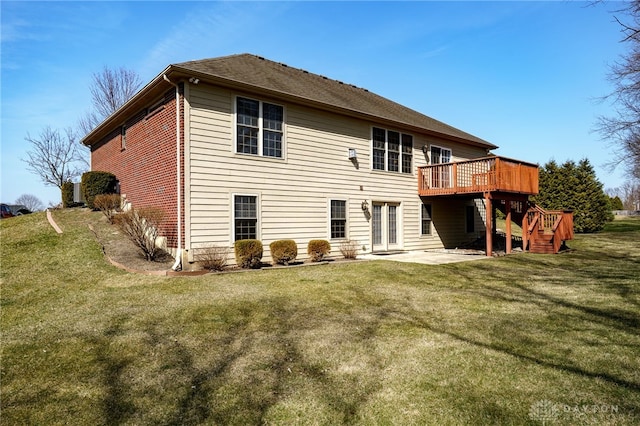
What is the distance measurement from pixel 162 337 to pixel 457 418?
3871mm

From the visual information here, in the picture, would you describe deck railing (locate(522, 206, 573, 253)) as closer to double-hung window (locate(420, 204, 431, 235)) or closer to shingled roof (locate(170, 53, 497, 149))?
double-hung window (locate(420, 204, 431, 235))

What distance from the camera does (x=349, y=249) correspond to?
12.9 m

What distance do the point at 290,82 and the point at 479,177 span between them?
316 inches

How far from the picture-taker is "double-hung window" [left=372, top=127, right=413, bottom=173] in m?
14.5

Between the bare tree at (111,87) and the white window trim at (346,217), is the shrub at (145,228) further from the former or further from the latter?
the bare tree at (111,87)

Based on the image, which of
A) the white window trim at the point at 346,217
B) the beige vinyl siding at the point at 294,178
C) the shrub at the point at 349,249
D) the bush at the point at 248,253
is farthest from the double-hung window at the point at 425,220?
the bush at the point at 248,253

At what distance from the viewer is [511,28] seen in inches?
455

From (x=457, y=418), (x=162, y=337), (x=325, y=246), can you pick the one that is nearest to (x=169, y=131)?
(x=325, y=246)

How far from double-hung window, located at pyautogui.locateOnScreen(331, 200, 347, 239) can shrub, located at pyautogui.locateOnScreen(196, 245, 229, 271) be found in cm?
449

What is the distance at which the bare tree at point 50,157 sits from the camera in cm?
2828

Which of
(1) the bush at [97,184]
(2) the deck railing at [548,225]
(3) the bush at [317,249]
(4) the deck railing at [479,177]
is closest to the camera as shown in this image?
A: (3) the bush at [317,249]

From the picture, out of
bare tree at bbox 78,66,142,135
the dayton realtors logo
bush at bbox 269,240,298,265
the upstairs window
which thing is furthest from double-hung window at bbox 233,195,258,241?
bare tree at bbox 78,66,142,135

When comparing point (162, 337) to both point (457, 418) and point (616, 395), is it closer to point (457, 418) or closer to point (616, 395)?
point (457, 418)

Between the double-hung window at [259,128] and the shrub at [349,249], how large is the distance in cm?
395
